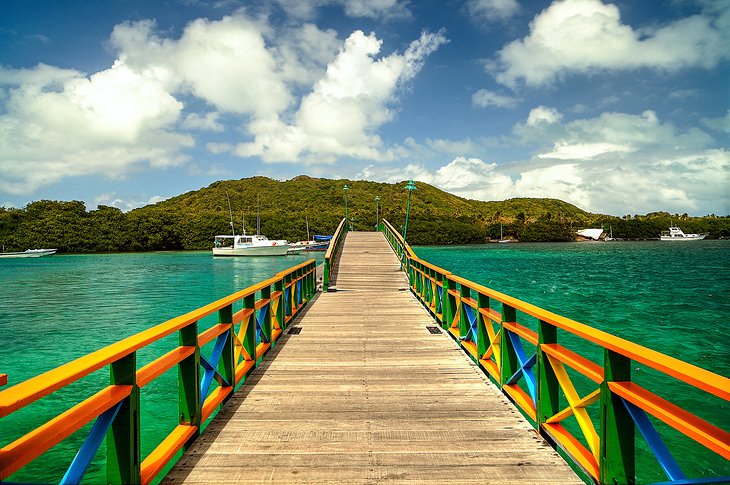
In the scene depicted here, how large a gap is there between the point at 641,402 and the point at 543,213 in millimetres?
161455

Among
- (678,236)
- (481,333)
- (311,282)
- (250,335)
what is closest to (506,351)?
(481,333)

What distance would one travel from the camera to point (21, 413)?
790 cm

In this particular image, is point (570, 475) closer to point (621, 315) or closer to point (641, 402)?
point (641, 402)

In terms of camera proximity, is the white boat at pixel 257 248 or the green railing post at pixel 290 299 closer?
the green railing post at pixel 290 299

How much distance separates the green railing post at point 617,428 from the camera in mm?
2490

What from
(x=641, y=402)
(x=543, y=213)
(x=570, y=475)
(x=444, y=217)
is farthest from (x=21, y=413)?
(x=543, y=213)

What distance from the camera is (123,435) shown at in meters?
2.50

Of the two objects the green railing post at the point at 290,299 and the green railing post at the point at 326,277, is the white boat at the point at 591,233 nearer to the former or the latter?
the green railing post at the point at 326,277

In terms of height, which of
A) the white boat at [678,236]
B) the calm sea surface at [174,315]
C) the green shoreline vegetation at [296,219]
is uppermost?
the green shoreline vegetation at [296,219]

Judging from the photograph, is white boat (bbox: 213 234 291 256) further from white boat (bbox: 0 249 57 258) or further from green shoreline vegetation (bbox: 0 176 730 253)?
white boat (bbox: 0 249 57 258)

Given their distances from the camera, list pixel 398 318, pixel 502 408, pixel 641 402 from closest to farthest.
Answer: pixel 641 402 → pixel 502 408 → pixel 398 318

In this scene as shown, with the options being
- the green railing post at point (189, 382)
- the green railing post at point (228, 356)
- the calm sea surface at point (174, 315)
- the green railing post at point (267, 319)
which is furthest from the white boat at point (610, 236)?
the green railing post at point (189, 382)

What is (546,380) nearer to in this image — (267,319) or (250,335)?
(250,335)

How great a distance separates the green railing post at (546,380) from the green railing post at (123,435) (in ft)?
9.72
